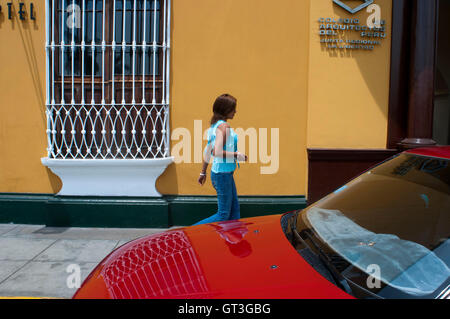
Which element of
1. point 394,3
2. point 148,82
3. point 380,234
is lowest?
point 380,234

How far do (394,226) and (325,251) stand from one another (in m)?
0.65

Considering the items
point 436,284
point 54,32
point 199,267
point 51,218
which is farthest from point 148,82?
point 436,284

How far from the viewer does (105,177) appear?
4.89m

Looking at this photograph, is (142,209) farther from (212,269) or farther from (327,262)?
(327,262)

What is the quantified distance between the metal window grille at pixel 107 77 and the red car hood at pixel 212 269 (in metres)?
2.88

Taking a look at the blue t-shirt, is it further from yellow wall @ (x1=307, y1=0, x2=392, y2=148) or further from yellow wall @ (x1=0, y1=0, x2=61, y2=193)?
yellow wall @ (x1=0, y1=0, x2=61, y2=193)

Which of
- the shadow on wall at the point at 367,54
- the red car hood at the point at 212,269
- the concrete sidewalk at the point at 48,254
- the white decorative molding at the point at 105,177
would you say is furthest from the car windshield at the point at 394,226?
the white decorative molding at the point at 105,177

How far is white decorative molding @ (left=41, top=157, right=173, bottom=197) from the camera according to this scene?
4820mm

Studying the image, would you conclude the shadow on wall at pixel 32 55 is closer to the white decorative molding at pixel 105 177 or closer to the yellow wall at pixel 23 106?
the yellow wall at pixel 23 106

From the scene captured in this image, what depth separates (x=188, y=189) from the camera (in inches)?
194

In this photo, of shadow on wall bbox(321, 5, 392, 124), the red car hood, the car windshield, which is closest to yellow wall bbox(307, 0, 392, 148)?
shadow on wall bbox(321, 5, 392, 124)

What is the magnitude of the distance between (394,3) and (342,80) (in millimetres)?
1217

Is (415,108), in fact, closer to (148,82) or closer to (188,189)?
(188,189)

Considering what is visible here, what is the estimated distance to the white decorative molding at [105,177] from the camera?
482 cm
